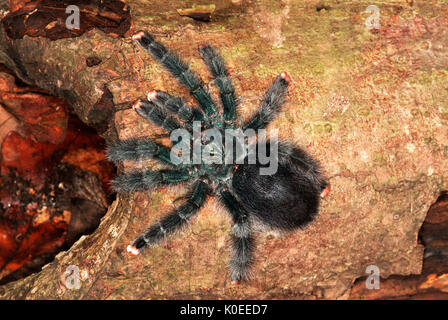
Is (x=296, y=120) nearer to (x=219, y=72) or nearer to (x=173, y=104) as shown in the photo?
(x=219, y=72)

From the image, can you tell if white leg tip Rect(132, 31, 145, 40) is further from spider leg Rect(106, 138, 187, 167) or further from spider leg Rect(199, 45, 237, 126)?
spider leg Rect(106, 138, 187, 167)

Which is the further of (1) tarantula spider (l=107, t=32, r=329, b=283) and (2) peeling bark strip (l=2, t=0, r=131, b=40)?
(2) peeling bark strip (l=2, t=0, r=131, b=40)

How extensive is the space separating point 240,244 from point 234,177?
731 mm

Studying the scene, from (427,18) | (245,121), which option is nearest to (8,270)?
(245,121)

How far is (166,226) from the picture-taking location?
3951mm

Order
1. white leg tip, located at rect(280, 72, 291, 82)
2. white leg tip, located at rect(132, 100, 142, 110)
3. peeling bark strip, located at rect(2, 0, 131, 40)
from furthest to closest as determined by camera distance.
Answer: peeling bark strip, located at rect(2, 0, 131, 40) → white leg tip, located at rect(280, 72, 291, 82) → white leg tip, located at rect(132, 100, 142, 110)

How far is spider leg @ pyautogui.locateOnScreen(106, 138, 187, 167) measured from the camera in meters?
3.96

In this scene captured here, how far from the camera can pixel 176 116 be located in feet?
14.4

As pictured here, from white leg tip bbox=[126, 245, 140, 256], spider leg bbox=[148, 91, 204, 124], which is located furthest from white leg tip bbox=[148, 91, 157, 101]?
white leg tip bbox=[126, 245, 140, 256]

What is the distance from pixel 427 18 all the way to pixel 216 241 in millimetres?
3386

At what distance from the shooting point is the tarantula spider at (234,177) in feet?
12.8

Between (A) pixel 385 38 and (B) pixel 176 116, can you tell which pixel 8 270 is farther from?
(A) pixel 385 38

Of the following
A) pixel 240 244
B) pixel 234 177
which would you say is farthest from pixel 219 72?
pixel 240 244

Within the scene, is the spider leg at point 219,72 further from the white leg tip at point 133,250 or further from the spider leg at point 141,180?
the white leg tip at point 133,250
